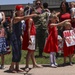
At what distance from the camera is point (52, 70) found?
31.8 feet

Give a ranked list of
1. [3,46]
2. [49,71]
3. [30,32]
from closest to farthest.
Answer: [49,71], [30,32], [3,46]

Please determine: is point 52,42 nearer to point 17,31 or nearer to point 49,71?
point 49,71

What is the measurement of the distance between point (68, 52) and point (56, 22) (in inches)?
38.1

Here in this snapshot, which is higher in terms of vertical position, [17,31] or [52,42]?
[17,31]

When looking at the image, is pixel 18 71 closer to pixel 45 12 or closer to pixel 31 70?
pixel 31 70

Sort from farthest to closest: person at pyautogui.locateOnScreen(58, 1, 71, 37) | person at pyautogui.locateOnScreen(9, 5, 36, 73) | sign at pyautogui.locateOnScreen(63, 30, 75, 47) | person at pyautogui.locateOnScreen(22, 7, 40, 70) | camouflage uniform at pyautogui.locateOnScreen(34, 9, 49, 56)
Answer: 1. camouflage uniform at pyautogui.locateOnScreen(34, 9, 49, 56)
2. person at pyautogui.locateOnScreen(58, 1, 71, 37)
3. sign at pyautogui.locateOnScreen(63, 30, 75, 47)
4. person at pyautogui.locateOnScreen(22, 7, 40, 70)
5. person at pyautogui.locateOnScreen(9, 5, 36, 73)

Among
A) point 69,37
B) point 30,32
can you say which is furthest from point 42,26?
point 30,32

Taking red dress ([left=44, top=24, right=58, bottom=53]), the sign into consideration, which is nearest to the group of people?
red dress ([left=44, top=24, right=58, bottom=53])

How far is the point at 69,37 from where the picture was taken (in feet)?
34.5

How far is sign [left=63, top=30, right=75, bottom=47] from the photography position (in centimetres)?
1041

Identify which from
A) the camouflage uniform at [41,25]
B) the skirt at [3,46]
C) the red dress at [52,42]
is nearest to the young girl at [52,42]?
the red dress at [52,42]

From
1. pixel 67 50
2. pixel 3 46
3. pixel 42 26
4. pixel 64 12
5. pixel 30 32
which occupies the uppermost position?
pixel 64 12

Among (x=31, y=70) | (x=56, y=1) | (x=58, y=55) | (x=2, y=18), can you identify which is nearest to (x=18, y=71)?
(x=31, y=70)

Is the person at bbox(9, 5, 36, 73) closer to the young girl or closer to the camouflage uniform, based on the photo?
the young girl
